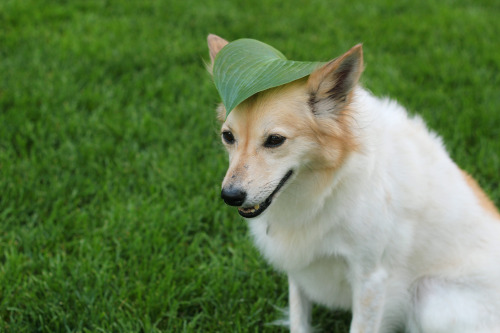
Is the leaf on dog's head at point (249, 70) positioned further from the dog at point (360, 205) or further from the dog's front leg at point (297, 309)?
the dog's front leg at point (297, 309)

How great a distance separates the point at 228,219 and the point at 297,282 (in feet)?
3.28

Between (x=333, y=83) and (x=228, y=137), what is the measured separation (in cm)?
53

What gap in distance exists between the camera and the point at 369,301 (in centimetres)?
263

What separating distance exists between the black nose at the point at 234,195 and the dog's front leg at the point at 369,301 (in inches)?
29.7

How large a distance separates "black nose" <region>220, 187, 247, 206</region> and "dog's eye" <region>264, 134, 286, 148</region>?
246 mm

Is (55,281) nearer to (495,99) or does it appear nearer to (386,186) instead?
(386,186)

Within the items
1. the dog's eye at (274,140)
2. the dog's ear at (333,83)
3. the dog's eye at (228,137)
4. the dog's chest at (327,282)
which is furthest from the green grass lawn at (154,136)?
the dog's ear at (333,83)

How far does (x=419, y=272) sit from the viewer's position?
275 centimetres

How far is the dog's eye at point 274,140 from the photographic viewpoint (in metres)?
2.35

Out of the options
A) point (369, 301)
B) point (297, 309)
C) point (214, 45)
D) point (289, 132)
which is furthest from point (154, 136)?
point (369, 301)

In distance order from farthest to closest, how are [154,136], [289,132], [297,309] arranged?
1. [154,136]
2. [297,309]
3. [289,132]

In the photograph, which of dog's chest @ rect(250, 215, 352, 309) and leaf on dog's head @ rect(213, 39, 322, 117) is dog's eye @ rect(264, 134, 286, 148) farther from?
dog's chest @ rect(250, 215, 352, 309)

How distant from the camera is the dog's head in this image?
2330 millimetres

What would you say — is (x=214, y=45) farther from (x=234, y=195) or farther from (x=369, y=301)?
(x=369, y=301)
